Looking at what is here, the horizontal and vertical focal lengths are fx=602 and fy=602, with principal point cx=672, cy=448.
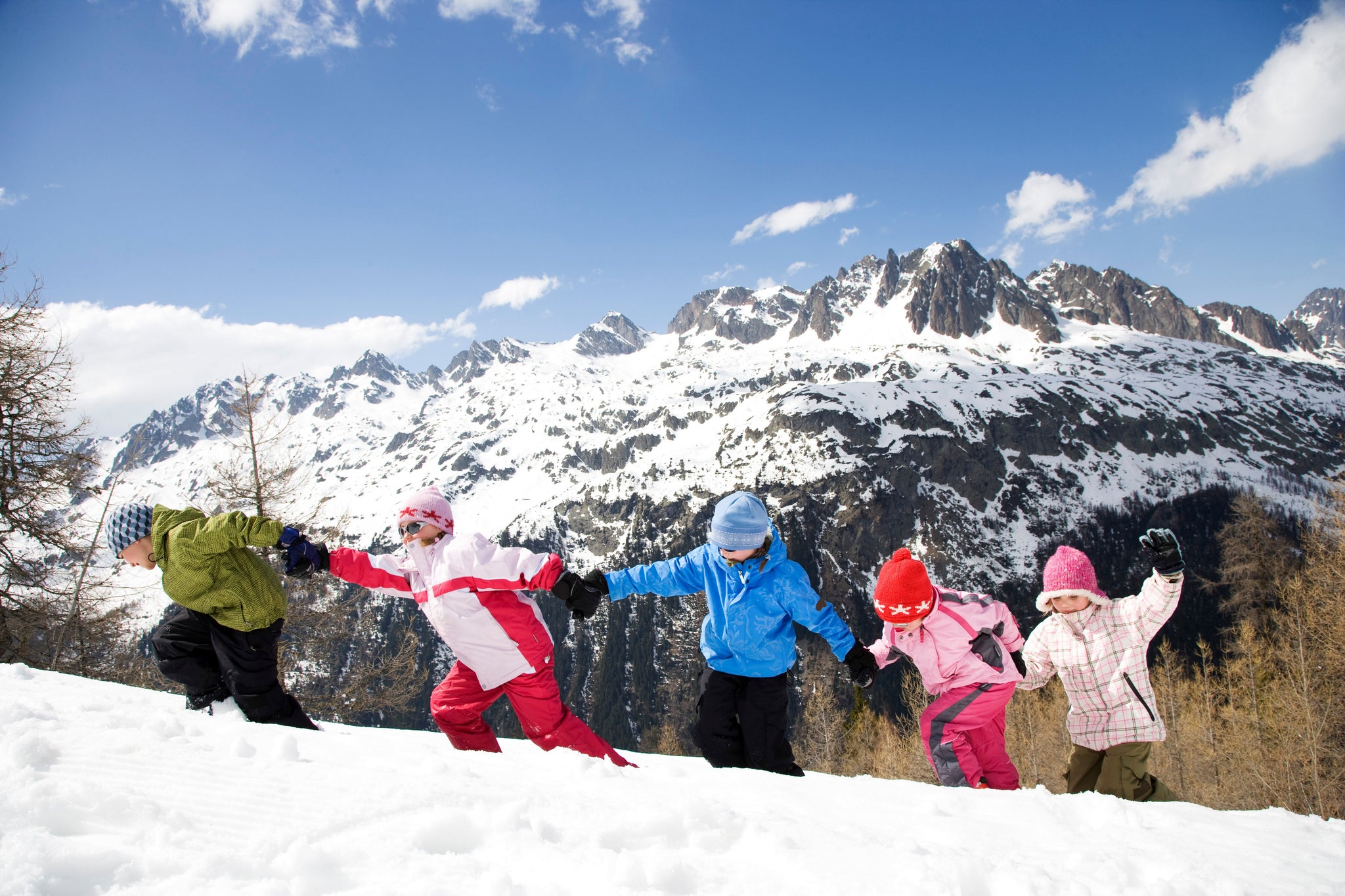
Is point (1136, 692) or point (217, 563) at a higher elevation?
point (217, 563)

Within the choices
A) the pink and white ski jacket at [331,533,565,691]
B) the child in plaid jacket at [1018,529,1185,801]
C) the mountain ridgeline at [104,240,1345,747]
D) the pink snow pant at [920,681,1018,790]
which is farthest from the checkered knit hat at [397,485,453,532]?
the mountain ridgeline at [104,240,1345,747]

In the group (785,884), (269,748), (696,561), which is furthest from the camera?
(696,561)

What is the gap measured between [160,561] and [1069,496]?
140 m

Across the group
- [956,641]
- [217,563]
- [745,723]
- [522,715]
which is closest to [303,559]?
[217,563]

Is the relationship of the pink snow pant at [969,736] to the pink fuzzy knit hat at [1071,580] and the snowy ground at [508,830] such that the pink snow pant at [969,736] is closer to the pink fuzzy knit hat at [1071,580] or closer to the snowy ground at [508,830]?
the pink fuzzy knit hat at [1071,580]

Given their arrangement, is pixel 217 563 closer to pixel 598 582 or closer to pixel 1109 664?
pixel 598 582

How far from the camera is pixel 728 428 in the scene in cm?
15812

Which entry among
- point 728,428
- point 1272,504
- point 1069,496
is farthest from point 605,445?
point 1272,504

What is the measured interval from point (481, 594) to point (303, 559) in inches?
53.0

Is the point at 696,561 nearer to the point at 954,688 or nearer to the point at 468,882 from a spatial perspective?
the point at 954,688

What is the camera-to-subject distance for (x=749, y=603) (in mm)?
4391

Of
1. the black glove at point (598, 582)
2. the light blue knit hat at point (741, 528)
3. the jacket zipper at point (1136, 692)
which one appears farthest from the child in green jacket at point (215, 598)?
the jacket zipper at point (1136, 692)

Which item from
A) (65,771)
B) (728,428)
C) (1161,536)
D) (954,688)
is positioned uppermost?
(728,428)

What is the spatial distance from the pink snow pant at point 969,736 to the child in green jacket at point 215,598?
471cm
